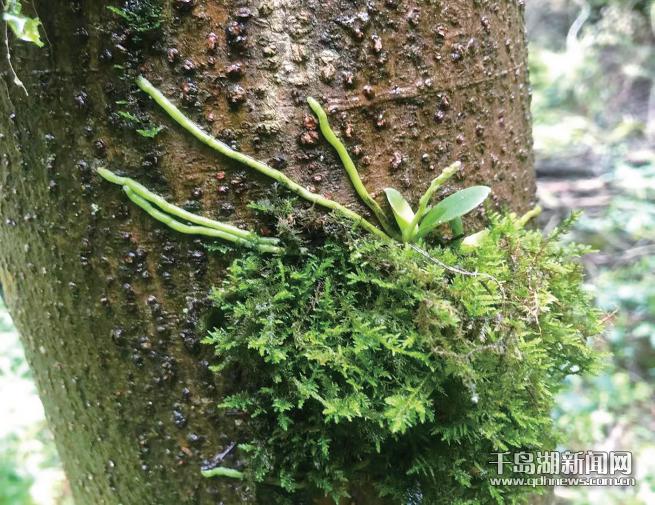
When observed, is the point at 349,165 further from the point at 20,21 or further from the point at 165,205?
the point at 20,21

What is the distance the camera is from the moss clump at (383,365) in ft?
1.98

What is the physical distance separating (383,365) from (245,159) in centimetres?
Result: 32

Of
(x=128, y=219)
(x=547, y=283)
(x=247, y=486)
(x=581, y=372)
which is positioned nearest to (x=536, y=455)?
(x=581, y=372)

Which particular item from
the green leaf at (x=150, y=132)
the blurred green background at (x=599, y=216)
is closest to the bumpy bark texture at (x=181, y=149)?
the green leaf at (x=150, y=132)

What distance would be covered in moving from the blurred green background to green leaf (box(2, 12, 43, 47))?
0.87 meters

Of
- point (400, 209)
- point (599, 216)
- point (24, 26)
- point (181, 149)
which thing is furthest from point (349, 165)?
point (599, 216)

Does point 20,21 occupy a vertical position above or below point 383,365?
above

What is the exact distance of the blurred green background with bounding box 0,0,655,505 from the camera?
2.15 meters

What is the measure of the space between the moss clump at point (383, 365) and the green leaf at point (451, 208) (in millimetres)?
40

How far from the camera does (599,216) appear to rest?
9.37 feet

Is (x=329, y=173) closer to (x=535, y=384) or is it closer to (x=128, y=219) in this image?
(x=128, y=219)

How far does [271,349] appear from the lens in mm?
595

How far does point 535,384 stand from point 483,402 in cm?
8

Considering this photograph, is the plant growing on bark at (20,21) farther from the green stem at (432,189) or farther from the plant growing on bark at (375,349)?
the green stem at (432,189)
